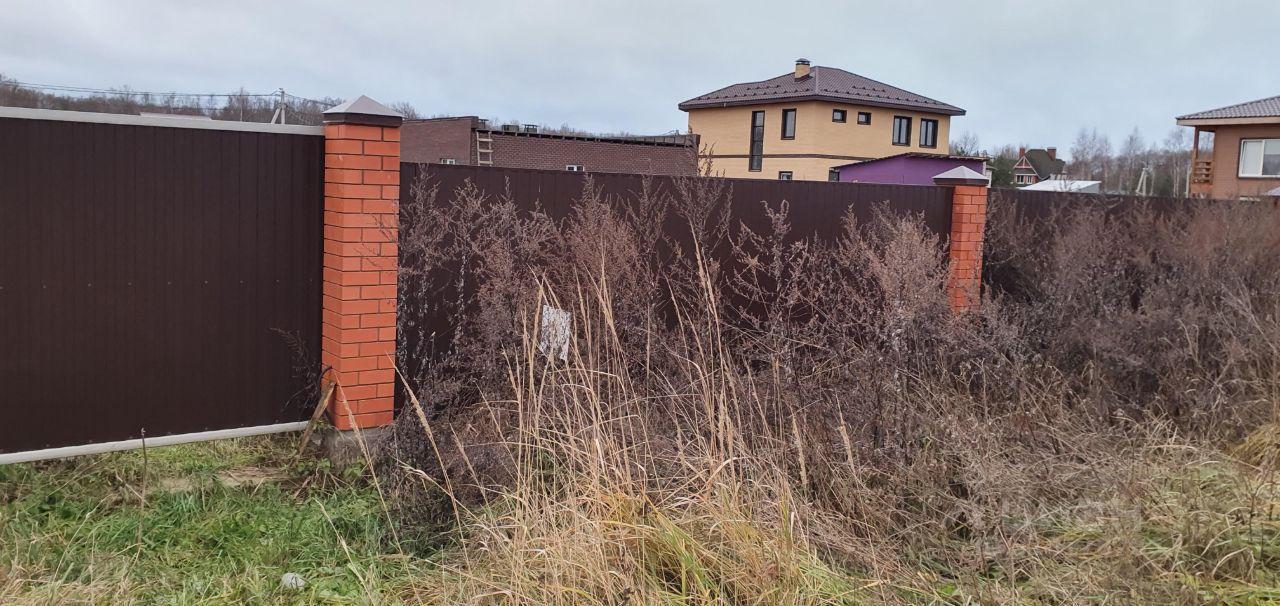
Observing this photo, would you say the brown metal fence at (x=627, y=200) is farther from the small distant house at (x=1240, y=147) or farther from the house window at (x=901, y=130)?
the house window at (x=901, y=130)

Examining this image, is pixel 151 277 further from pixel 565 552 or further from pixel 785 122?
pixel 785 122

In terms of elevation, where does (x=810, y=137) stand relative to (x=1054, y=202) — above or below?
above

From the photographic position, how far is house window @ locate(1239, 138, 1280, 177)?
106ft

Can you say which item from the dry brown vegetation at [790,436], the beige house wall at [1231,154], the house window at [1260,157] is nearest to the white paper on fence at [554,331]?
the dry brown vegetation at [790,436]

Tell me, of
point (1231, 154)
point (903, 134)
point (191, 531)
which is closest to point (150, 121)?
point (191, 531)

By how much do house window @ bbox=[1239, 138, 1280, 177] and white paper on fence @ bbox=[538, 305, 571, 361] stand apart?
35.0 metres

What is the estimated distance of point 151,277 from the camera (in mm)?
4957

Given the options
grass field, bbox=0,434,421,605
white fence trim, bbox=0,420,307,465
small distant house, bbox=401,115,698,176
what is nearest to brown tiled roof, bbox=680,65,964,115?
small distant house, bbox=401,115,698,176

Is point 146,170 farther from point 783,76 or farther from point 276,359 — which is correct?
point 783,76

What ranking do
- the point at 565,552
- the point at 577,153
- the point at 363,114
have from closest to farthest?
the point at 565,552 < the point at 363,114 < the point at 577,153

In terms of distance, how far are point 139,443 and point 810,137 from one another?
3764 centimetres

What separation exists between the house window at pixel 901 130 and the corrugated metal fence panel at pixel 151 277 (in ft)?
133

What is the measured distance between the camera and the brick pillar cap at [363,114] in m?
5.16

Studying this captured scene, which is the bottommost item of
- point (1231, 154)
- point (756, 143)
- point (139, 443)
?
point (139, 443)
